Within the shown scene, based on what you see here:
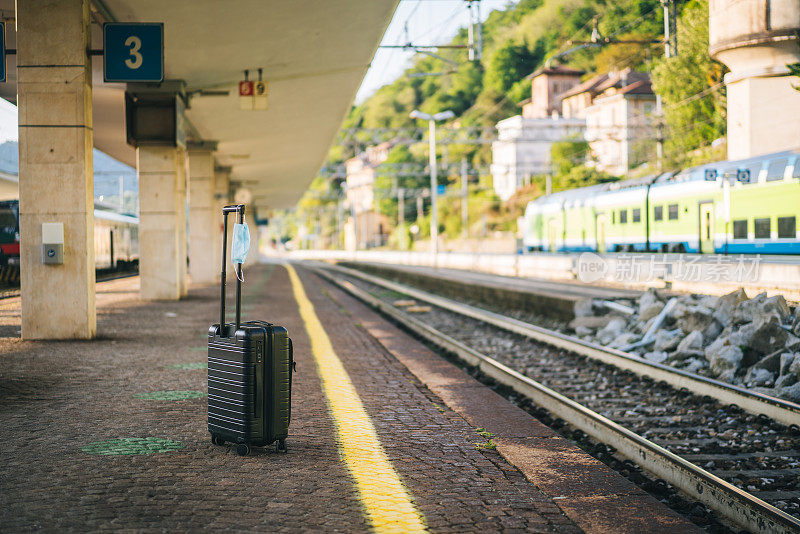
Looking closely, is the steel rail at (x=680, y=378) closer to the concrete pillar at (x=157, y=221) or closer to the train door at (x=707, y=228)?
the concrete pillar at (x=157, y=221)

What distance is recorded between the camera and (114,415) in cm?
636

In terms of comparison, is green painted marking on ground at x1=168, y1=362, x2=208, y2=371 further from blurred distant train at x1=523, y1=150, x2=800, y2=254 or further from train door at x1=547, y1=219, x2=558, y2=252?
train door at x1=547, y1=219, x2=558, y2=252

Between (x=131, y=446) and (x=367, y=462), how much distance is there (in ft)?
5.20

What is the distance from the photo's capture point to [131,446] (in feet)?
17.5

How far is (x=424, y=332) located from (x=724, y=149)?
2917 cm

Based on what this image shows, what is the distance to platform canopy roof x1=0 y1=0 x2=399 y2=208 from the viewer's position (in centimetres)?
1314

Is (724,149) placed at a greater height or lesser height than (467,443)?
greater

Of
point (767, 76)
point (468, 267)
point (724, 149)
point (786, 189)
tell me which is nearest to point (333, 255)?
point (468, 267)

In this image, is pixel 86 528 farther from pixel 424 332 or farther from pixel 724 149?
pixel 724 149

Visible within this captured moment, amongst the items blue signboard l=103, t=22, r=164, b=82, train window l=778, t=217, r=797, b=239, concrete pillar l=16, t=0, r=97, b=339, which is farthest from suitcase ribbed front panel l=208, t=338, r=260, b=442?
train window l=778, t=217, r=797, b=239

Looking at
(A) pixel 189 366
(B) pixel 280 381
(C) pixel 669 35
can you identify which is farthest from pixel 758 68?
(B) pixel 280 381

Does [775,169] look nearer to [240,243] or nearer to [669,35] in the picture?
[669,35]

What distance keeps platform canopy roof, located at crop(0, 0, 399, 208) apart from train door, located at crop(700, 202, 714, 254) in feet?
36.4

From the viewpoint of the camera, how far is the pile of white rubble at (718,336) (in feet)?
29.5
